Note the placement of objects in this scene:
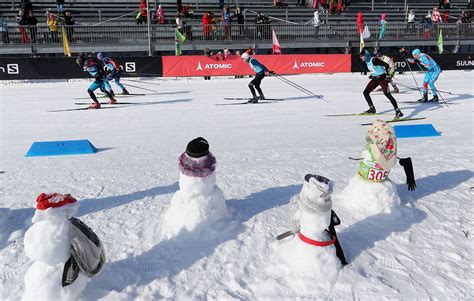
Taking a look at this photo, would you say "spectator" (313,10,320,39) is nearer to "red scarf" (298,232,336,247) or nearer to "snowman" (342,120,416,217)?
"snowman" (342,120,416,217)

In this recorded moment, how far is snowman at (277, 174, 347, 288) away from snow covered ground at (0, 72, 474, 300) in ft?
0.30

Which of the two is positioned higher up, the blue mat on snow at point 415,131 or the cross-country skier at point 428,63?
the cross-country skier at point 428,63

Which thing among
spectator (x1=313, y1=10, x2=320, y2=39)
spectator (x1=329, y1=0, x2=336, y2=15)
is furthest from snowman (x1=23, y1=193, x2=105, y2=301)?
spectator (x1=329, y1=0, x2=336, y2=15)

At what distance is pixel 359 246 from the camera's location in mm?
3436

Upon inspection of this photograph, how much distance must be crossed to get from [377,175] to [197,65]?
1616cm

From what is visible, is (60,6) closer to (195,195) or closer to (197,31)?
(197,31)

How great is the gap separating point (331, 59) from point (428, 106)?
9225mm

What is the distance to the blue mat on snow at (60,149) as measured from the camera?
6.53 metres

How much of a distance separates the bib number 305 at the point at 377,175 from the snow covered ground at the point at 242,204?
1.27 feet

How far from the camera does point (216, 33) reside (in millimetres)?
21203

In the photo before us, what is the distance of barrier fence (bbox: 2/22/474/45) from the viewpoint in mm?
19266

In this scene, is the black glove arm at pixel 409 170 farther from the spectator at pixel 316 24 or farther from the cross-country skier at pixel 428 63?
the spectator at pixel 316 24

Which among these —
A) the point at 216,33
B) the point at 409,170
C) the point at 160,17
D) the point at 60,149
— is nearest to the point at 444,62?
the point at 216,33

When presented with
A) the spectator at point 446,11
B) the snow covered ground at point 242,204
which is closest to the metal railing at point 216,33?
the spectator at point 446,11
